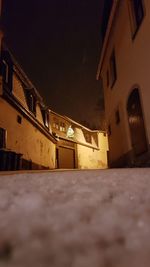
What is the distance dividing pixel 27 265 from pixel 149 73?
5.65 metres

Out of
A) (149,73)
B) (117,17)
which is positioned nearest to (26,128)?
(117,17)

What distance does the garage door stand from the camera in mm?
18516

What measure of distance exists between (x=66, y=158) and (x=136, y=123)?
525 inches

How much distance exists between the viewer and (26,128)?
36.6 ft

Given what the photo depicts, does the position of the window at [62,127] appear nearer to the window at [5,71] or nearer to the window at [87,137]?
the window at [87,137]

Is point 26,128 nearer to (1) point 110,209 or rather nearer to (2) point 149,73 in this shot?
(2) point 149,73

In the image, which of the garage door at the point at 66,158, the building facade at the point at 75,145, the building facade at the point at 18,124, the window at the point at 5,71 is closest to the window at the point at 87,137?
the building facade at the point at 75,145

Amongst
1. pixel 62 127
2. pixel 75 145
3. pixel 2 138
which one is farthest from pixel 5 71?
pixel 75 145

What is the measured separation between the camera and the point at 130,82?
279 inches

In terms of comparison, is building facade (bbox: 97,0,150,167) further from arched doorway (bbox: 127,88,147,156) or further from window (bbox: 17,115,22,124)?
window (bbox: 17,115,22,124)

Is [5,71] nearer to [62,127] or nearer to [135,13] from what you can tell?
[135,13]

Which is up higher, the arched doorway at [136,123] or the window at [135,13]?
the window at [135,13]

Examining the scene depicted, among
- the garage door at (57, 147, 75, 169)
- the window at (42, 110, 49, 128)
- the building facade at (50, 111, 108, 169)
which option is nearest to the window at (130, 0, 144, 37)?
the window at (42, 110, 49, 128)

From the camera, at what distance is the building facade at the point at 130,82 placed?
583 centimetres
